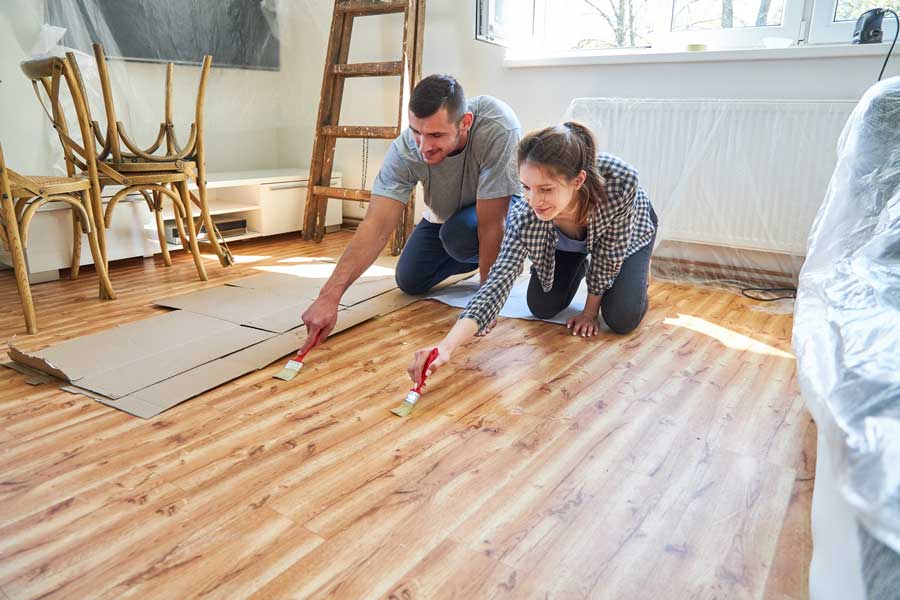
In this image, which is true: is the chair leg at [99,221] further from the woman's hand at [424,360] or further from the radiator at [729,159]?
the radiator at [729,159]

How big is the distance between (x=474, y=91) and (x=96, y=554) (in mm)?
2613

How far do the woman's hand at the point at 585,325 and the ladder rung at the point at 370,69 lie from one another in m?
1.60

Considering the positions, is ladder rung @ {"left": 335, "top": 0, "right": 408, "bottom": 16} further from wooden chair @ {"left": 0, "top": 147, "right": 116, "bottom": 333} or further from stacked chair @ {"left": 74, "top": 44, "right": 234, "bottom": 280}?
wooden chair @ {"left": 0, "top": 147, "right": 116, "bottom": 333}

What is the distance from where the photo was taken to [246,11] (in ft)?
10.0

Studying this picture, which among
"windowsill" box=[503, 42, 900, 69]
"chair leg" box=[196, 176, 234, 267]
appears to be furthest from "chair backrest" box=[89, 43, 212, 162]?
"windowsill" box=[503, 42, 900, 69]

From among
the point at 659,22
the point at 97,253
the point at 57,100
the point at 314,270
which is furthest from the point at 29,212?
the point at 659,22

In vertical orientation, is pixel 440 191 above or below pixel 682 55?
below

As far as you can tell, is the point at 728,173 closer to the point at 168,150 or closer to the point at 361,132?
the point at 361,132

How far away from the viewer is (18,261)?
185 centimetres

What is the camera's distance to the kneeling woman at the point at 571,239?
1.43 meters

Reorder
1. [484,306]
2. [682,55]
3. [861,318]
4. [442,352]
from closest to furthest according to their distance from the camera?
1. [861,318]
2. [442,352]
3. [484,306]
4. [682,55]

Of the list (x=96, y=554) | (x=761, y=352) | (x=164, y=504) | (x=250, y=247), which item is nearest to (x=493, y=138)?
(x=761, y=352)

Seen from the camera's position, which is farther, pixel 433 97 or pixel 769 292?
pixel 769 292

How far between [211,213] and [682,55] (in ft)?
6.87
